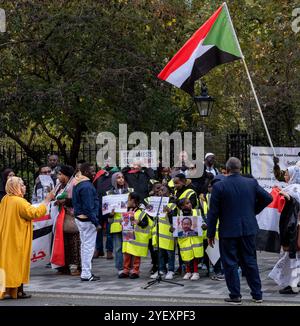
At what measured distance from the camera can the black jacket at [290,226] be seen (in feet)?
32.1

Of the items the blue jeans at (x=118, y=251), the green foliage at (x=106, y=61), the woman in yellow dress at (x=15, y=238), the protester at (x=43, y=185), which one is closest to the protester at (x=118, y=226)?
the blue jeans at (x=118, y=251)

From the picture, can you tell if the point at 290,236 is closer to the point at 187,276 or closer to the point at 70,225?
the point at 187,276

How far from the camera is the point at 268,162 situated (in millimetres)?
13164

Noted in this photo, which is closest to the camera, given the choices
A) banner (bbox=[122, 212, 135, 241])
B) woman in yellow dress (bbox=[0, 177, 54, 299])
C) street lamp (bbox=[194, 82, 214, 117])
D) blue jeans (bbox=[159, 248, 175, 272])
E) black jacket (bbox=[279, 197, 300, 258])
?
black jacket (bbox=[279, 197, 300, 258])

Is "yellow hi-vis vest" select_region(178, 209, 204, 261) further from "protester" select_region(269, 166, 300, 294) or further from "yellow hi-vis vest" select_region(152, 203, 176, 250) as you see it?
"protester" select_region(269, 166, 300, 294)

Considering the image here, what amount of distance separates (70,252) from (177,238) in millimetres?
1959

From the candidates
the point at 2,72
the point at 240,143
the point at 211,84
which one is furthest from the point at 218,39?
the point at 211,84

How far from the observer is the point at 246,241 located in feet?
30.3

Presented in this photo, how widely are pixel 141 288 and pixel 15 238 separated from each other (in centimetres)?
Answer: 202

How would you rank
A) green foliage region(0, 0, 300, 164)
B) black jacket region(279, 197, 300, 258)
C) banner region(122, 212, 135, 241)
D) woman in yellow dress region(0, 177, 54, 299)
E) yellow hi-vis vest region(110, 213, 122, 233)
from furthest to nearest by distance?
1. green foliage region(0, 0, 300, 164)
2. yellow hi-vis vest region(110, 213, 122, 233)
3. banner region(122, 212, 135, 241)
4. woman in yellow dress region(0, 177, 54, 299)
5. black jacket region(279, 197, 300, 258)

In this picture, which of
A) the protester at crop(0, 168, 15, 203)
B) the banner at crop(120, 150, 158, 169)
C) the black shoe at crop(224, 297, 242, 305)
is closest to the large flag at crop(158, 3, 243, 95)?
the banner at crop(120, 150, 158, 169)

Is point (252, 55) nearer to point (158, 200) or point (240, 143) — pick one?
point (240, 143)

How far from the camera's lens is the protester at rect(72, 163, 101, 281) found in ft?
36.9

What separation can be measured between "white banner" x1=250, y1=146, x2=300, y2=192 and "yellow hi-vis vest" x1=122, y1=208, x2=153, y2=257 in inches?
102
